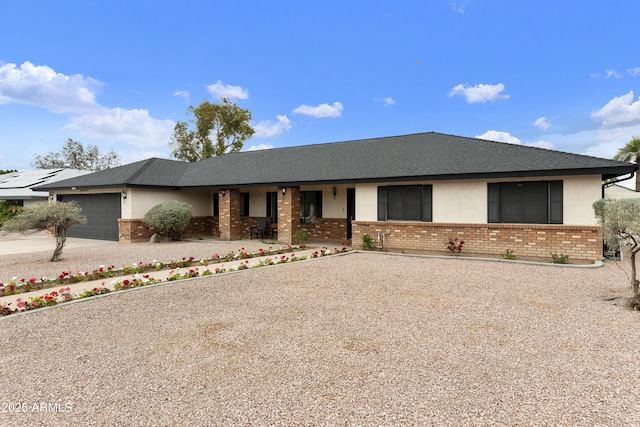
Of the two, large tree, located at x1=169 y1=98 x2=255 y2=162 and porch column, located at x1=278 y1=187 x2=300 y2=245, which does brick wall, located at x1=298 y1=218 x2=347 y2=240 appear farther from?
large tree, located at x1=169 y1=98 x2=255 y2=162

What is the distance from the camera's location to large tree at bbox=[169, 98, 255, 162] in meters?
37.7

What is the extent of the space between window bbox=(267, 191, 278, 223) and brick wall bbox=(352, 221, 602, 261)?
5992 millimetres

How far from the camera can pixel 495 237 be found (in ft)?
36.1

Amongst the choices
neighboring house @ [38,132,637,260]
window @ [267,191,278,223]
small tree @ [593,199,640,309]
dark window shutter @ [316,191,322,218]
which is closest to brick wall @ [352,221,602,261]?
neighboring house @ [38,132,637,260]

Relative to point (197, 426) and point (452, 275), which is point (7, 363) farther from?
point (452, 275)

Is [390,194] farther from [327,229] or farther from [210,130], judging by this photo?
[210,130]

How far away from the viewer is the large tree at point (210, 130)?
3772 centimetres

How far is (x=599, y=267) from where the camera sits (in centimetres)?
918

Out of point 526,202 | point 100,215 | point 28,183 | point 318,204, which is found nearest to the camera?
point 526,202

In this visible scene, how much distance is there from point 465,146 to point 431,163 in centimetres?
200

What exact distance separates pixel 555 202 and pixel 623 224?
495cm

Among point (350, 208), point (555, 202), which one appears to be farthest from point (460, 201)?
point (350, 208)

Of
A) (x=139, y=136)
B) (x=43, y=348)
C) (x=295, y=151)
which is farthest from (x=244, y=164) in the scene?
(x=139, y=136)

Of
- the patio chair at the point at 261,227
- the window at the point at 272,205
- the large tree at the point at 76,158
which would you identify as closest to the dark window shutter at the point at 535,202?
the window at the point at 272,205
